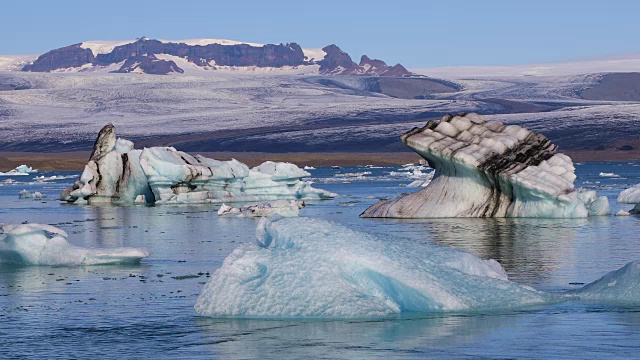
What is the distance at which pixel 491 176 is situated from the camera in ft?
85.5

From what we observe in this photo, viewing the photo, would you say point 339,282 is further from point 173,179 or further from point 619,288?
point 173,179

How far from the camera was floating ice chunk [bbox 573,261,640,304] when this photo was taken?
1273cm

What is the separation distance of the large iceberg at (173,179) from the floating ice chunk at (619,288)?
23.9m

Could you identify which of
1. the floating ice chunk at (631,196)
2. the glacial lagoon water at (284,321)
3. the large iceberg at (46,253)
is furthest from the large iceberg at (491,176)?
the large iceberg at (46,253)

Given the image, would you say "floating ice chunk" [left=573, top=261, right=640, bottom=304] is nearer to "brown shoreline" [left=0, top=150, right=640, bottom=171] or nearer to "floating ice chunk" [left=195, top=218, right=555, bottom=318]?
"floating ice chunk" [left=195, top=218, right=555, bottom=318]

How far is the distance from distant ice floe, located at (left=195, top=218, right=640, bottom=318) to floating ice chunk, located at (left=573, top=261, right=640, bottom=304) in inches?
0.5

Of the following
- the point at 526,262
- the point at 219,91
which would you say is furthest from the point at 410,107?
the point at 526,262

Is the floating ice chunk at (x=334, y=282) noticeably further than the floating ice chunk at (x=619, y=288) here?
No

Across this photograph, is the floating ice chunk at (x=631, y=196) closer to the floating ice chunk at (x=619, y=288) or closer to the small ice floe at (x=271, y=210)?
the small ice floe at (x=271, y=210)

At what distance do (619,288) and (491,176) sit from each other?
523 inches

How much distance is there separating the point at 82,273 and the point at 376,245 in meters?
6.03

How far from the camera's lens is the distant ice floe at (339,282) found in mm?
11750

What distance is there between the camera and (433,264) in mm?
12648

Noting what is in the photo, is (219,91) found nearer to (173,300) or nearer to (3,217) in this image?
(3,217)
